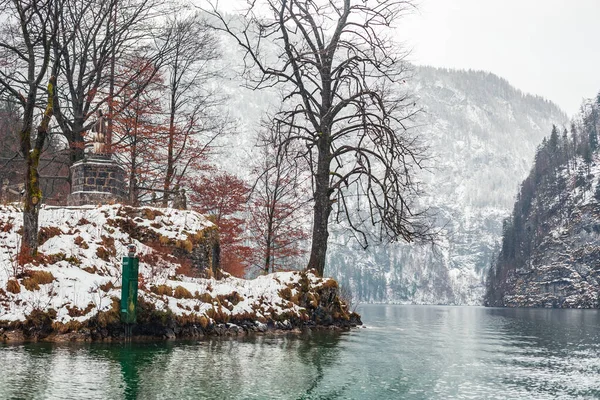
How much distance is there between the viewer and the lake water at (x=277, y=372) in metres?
9.32

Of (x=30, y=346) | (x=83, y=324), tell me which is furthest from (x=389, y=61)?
(x=30, y=346)

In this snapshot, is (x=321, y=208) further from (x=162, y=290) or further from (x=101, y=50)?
(x=101, y=50)

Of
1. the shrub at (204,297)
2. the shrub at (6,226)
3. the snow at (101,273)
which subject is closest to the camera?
the snow at (101,273)

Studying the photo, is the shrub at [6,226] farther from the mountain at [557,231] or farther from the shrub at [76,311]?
the mountain at [557,231]

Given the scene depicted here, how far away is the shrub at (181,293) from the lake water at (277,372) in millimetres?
1853

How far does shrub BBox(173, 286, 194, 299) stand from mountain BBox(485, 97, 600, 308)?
400 feet

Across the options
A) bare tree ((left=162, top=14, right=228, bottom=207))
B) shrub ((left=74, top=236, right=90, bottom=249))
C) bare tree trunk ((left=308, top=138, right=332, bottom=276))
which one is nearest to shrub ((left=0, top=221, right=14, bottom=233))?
shrub ((left=74, top=236, right=90, bottom=249))

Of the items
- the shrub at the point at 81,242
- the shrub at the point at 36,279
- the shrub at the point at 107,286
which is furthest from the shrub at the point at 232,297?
the shrub at the point at 36,279

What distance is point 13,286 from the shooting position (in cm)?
1441

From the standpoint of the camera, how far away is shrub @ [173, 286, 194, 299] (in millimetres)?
16719

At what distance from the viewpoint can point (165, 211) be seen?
70.0ft

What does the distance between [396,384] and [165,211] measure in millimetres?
12542

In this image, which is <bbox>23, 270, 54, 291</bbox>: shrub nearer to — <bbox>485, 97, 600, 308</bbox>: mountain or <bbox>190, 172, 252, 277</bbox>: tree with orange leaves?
<bbox>190, 172, 252, 277</bbox>: tree with orange leaves

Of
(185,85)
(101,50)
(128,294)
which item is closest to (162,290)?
(128,294)
